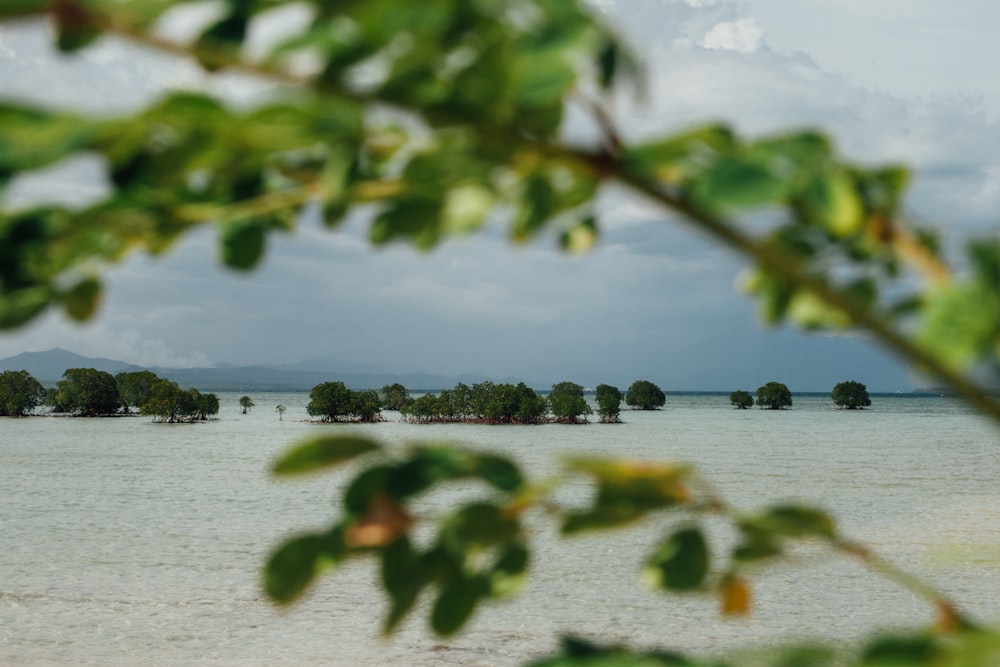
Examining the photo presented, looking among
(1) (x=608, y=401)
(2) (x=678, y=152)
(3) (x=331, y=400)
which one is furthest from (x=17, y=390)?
(2) (x=678, y=152)

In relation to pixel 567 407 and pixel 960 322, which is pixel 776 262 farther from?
pixel 567 407

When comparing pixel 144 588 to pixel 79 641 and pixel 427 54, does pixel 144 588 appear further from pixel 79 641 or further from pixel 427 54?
pixel 427 54

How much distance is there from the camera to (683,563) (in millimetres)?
640

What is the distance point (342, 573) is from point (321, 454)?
1449cm

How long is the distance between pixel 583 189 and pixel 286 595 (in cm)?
35

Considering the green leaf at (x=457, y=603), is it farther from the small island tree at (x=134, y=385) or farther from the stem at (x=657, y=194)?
the small island tree at (x=134, y=385)

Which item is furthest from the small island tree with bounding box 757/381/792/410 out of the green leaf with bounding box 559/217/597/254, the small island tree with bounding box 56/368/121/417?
the green leaf with bounding box 559/217/597/254

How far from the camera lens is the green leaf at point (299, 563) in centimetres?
57

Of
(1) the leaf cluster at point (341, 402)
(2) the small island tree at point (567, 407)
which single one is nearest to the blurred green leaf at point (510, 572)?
(1) the leaf cluster at point (341, 402)

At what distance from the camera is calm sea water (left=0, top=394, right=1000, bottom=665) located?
9.82m

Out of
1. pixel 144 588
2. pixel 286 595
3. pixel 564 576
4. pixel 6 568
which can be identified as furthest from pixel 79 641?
pixel 286 595

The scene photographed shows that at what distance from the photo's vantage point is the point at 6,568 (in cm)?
1372

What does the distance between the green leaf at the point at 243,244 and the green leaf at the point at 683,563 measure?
397 mm

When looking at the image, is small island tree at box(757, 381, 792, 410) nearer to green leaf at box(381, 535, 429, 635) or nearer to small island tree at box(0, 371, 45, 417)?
small island tree at box(0, 371, 45, 417)
